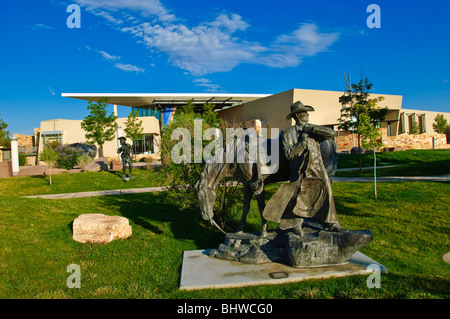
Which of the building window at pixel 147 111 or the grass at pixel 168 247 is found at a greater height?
the building window at pixel 147 111

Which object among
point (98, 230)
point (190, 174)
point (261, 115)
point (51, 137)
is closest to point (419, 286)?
point (190, 174)

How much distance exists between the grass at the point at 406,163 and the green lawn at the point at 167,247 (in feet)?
12.9

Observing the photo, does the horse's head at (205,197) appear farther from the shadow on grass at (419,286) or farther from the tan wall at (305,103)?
the tan wall at (305,103)

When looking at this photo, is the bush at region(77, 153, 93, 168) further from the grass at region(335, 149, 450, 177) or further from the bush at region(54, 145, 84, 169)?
the grass at region(335, 149, 450, 177)

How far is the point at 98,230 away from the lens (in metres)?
6.66

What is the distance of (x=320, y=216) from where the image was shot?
4969mm

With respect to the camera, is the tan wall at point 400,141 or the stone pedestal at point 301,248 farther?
the tan wall at point 400,141

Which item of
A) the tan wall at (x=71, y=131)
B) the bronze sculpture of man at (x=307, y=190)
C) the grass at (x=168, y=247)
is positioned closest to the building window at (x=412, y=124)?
the grass at (x=168, y=247)

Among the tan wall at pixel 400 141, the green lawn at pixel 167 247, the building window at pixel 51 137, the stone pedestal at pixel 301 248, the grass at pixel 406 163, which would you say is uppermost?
the building window at pixel 51 137

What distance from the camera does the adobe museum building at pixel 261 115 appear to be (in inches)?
1118

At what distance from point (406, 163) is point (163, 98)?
2739cm

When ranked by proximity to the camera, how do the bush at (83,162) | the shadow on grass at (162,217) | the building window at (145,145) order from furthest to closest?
the building window at (145,145) → the bush at (83,162) → the shadow on grass at (162,217)
